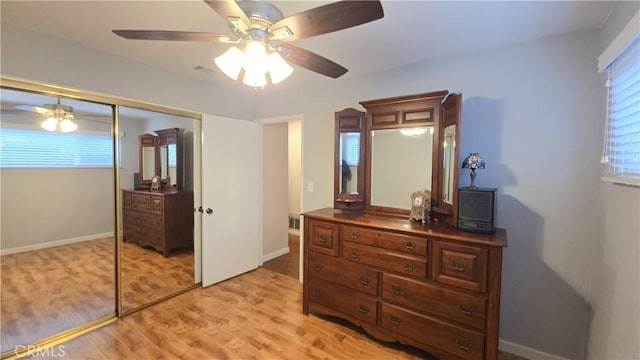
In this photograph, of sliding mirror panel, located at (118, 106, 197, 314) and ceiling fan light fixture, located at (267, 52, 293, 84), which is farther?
sliding mirror panel, located at (118, 106, 197, 314)

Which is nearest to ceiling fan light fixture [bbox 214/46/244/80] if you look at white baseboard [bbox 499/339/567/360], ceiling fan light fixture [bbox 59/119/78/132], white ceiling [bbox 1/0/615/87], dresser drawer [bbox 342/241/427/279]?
white ceiling [bbox 1/0/615/87]

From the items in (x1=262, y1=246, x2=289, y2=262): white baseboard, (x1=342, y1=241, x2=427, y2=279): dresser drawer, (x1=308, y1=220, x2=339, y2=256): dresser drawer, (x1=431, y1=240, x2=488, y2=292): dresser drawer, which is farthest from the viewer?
(x1=262, y1=246, x2=289, y2=262): white baseboard

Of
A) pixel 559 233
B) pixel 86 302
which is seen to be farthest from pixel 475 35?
pixel 86 302

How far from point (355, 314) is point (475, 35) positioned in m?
2.44

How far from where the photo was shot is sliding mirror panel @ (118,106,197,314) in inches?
101

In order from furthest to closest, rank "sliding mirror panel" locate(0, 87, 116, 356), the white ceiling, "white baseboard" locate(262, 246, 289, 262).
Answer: "white baseboard" locate(262, 246, 289, 262), "sliding mirror panel" locate(0, 87, 116, 356), the white ceiling

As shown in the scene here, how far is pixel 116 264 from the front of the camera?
2.52 m

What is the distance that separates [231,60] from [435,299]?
82.5 inches

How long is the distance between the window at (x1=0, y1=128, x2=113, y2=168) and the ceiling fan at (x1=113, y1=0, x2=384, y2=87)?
1.53 m

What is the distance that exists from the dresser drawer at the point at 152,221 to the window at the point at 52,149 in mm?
678

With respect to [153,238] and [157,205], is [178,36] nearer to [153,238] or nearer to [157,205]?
[157,205]

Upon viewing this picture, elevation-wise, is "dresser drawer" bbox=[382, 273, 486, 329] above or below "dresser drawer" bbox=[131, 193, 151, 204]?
below

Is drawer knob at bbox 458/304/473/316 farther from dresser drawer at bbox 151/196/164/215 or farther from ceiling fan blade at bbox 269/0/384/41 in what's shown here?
dresser drawer at bbox 151/196/164/215

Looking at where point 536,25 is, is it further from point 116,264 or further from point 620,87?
point 116,264
